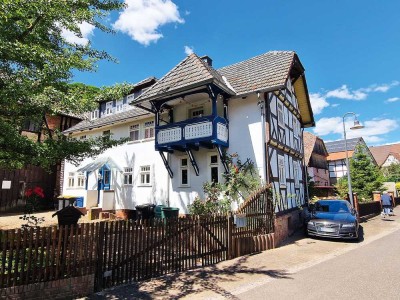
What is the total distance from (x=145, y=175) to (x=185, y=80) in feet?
23.4

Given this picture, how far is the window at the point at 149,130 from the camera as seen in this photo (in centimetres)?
1781

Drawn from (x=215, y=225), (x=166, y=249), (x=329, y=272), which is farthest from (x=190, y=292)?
(x=329, y=272)

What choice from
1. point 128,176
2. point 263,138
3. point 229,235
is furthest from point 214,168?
point 128,176

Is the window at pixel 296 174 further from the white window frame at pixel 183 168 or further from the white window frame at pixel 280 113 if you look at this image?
the white window frame at pixel 183 168

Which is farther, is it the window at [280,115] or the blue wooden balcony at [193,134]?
the window at [280,115]

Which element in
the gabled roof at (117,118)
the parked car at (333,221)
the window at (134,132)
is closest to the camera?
the parked car at (333,221)

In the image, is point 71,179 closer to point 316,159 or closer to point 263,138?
point 263,138

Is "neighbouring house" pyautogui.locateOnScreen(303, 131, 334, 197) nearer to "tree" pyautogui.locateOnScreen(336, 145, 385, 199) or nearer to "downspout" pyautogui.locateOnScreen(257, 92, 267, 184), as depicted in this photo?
"tree" pyautogui.locateOnScreen(336, 145, 385, 199)

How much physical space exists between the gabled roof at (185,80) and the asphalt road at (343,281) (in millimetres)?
9092

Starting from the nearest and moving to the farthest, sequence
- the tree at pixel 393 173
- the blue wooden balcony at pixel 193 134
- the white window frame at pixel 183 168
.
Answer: the blue wooden balcony at pixel 193 134
the white window frame at pixel 183 168
the tree at pixel 393 173

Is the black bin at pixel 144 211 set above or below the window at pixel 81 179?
below

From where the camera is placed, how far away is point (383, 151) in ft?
246

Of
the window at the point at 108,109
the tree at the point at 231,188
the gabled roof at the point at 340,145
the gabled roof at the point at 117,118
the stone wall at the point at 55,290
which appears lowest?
the stone wall at the point at 55,290

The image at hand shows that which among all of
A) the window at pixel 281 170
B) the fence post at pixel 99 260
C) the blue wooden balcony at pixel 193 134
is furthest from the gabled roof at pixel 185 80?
the fence post at pixel 99 260
